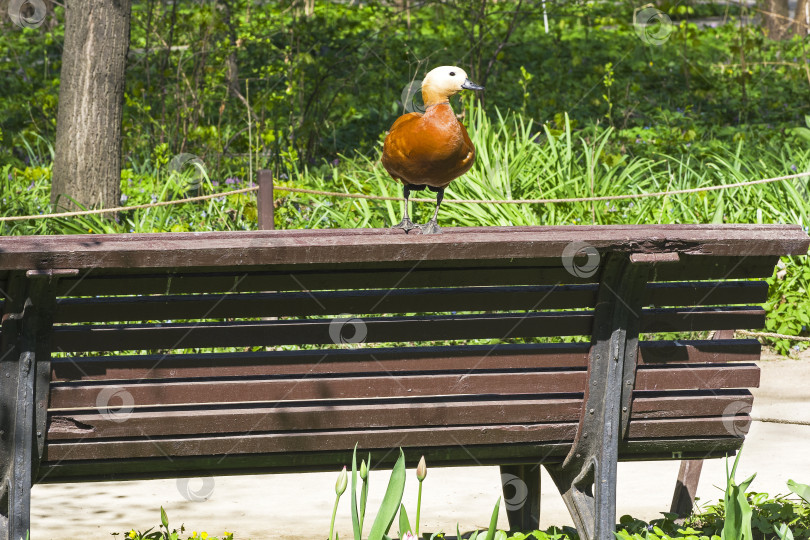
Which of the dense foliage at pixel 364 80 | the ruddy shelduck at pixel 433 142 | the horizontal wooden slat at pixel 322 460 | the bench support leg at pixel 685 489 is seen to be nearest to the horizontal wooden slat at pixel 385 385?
the horizontal wooden slat at pixel 322 460

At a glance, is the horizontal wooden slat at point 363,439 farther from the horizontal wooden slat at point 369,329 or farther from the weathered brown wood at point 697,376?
the horizontal wooden slat at point 369,329

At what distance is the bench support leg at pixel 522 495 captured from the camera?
9.71 feet

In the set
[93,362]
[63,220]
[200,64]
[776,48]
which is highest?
[776,48]

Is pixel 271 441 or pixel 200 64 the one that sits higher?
pixel 200 64

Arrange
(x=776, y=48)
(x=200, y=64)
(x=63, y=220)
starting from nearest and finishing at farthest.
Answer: (x=63, y=220) → (x=200, y=64) → (x=776, y=48)

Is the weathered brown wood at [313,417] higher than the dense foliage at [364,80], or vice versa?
the dense foliage at [364,80]

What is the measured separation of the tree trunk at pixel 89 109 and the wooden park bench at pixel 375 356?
3.71 meters

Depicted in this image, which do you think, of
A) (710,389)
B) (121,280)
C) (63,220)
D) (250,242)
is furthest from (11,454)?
(63,220)

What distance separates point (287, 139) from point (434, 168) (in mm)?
4838

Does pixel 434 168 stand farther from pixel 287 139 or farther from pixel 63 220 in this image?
pixel 287 139

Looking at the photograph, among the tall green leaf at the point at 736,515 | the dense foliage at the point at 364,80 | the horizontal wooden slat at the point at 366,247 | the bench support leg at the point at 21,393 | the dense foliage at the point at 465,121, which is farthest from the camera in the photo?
the dense foliage at the point at 364,80

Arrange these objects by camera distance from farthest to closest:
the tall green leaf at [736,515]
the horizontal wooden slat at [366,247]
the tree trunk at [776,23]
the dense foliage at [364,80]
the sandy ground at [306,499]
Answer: the tree trunk at [776,23], the dense foliage at [364,80], the sandy ground at [306,499], the tall green leaf at [736,515], the horizontal wooden slat at [366,247]

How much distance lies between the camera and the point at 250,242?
6.55 ft

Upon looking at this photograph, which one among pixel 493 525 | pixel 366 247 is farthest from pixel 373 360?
pixel 493 525
